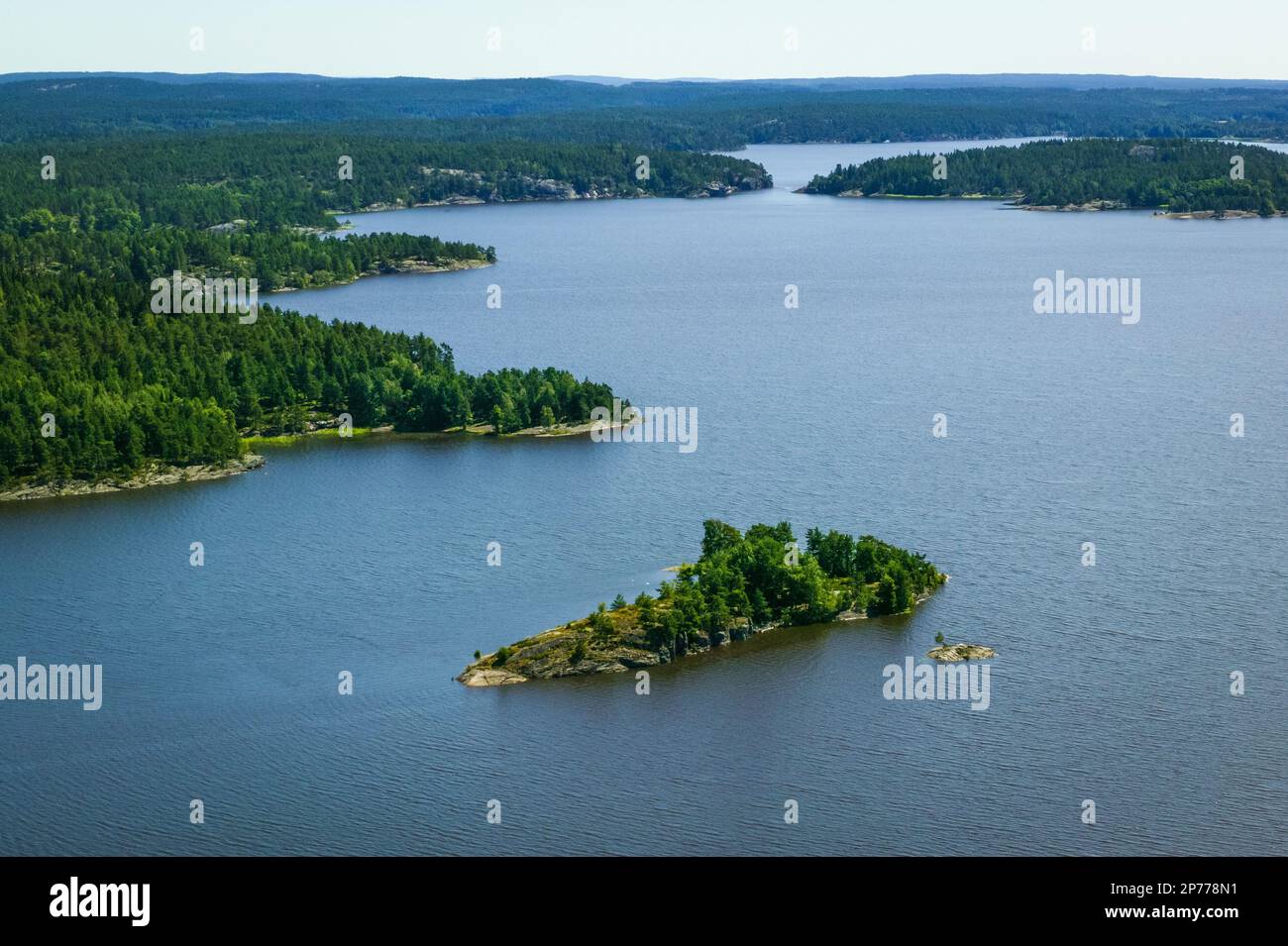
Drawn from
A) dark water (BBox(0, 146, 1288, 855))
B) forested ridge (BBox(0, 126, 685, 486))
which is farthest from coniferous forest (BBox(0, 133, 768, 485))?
dark water (BBox(0, 146, 1288, 855))

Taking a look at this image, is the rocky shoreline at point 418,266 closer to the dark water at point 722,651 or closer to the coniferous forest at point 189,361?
the coniferous forest at point 189,361

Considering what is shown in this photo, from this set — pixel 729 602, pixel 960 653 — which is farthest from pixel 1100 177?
pixel 960 653

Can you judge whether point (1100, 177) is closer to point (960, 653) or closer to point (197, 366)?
point (197, 366)

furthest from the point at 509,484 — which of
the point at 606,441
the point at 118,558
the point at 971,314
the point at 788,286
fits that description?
the point at 788,286

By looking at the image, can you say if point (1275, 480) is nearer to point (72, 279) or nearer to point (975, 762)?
point (975, 762)

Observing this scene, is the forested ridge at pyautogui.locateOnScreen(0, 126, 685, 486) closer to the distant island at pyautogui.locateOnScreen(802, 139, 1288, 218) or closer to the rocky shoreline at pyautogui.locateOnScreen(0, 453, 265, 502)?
the rocky shoreline at pyautogui.locateOnScreen(0, 453, 265, 502)
